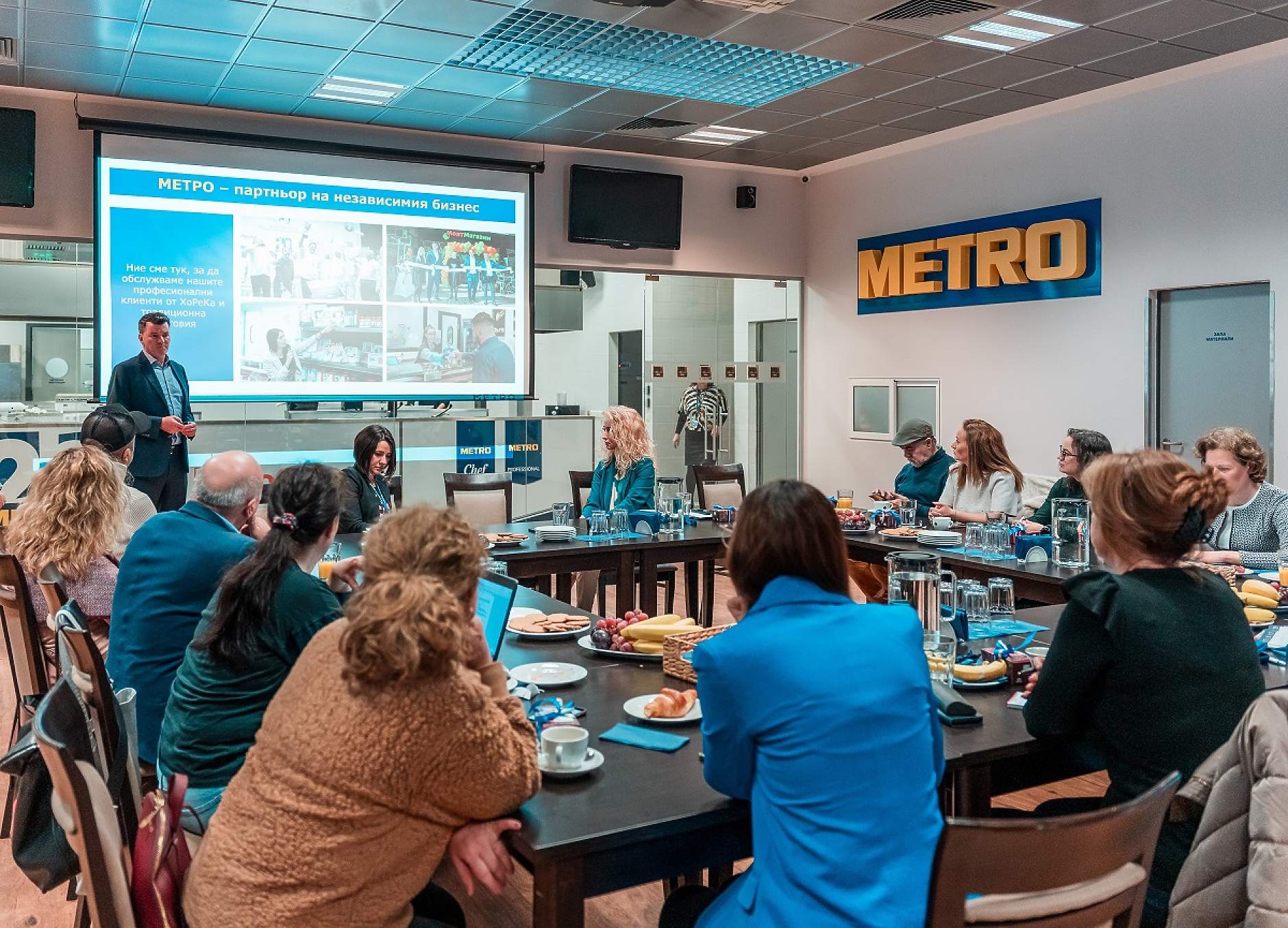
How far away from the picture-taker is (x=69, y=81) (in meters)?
6.06

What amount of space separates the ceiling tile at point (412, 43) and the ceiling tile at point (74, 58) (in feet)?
4.42

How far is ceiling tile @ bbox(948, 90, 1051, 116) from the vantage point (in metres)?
6.49

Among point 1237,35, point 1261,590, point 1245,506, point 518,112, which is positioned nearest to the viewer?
point 1261,590

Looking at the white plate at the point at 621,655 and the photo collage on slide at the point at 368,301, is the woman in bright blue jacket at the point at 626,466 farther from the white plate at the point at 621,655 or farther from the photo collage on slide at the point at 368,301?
the white plate at the point at 621,655

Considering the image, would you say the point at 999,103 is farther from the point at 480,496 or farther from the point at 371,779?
the point at 371,779

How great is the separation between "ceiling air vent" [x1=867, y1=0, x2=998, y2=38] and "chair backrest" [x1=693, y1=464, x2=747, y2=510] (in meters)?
2.76

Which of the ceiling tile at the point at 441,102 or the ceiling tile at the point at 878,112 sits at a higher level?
the ceiling tile at the point at 878,112

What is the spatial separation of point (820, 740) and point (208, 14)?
4.89 m

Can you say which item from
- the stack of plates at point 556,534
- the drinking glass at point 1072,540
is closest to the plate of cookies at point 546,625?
the stack of plates at point 556,534

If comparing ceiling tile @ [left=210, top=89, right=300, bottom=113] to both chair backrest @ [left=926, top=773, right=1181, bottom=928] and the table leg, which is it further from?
chair backrest @ [left=926, top=773, right=1181, bottom=928]

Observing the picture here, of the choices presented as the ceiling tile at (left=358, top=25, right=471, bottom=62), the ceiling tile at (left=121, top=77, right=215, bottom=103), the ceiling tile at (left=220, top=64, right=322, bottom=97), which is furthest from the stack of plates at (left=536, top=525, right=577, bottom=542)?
the ceiling tile at (left=121, top=77, right=215, bottom=103)

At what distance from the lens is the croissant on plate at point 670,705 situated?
7.09ft

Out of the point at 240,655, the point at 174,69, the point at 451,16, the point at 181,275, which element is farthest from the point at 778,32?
the point at 240,655

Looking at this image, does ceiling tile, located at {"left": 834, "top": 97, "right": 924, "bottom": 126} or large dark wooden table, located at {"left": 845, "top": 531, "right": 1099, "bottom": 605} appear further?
ceiling tile, located at {"left": 834, "top": 97, "right": 924, "bottom": 126}
